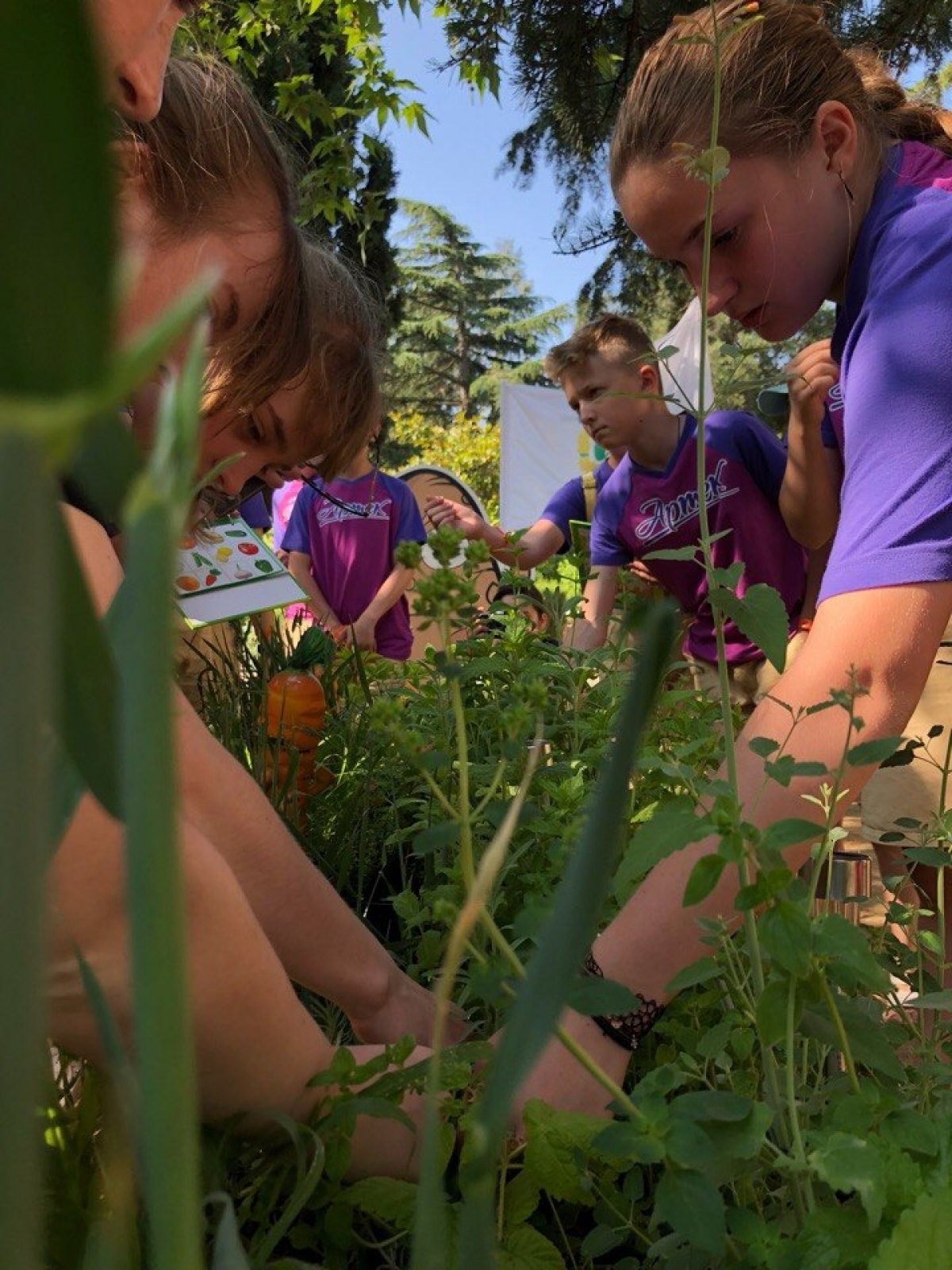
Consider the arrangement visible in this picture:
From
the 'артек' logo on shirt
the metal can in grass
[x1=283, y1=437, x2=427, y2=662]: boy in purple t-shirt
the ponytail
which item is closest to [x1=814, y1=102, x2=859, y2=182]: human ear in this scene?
the ponytail

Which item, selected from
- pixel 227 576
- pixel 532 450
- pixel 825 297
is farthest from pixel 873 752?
pixel 532 450

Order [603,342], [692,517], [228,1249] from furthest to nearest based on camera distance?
[603,342]
[692,517]
[228,1249]

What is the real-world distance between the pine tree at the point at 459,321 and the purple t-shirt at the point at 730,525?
21771 mm

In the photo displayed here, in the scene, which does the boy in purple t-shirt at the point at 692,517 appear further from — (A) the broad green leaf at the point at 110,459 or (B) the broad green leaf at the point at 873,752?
(A) the broad green leaf at the point at 110,459

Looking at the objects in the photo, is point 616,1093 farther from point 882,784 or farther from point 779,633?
point 882,784

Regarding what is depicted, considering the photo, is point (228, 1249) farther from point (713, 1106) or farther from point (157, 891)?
point (713, 1106)

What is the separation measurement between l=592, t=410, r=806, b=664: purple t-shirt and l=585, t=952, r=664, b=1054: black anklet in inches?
46.7

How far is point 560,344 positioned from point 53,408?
3.21 metres

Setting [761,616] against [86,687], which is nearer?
[86,687]

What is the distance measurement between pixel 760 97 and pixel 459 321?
24.2m

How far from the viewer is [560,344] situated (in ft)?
10.4

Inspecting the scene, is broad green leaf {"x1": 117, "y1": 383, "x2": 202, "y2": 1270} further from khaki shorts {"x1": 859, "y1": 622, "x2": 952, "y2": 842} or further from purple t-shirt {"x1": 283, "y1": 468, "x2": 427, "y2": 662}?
purple t-shirt {"x1": 283, "y1": 468, "x2": 427, "y2": 662}

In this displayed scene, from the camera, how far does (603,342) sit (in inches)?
119

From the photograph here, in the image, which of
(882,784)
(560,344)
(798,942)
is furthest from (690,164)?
(560,344)
